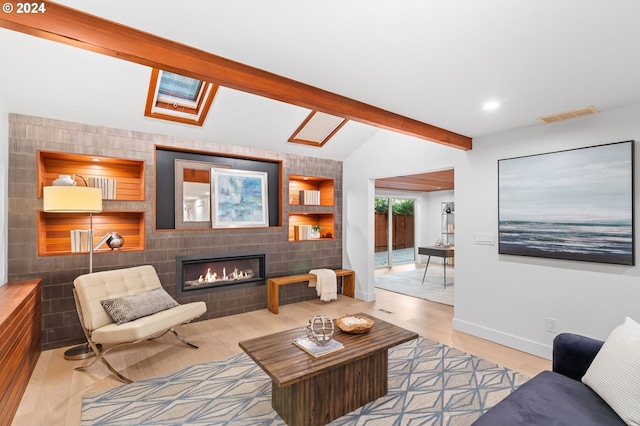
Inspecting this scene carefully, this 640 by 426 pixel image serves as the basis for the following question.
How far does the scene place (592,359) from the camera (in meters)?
1.92

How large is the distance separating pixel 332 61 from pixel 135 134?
9.37ft

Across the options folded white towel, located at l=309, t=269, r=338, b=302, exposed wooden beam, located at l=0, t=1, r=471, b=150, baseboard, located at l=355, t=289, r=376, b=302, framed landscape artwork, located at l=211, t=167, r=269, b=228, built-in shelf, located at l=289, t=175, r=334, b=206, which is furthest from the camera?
built-in shelf, located at l=289, t=175, r=334, b=206

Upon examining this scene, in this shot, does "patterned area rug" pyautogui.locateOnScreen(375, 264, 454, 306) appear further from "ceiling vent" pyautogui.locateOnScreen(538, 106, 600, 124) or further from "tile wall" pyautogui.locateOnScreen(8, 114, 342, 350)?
"ceiling vent" pyautogui.locateOnScreen(538, 106, 600, 124)

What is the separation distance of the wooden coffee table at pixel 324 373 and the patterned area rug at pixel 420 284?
3023 millimetres

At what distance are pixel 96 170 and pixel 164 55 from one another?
279 centimetres

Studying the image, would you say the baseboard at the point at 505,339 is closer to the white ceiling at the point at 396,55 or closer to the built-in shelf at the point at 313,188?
the white ceiling at the point at 396,55

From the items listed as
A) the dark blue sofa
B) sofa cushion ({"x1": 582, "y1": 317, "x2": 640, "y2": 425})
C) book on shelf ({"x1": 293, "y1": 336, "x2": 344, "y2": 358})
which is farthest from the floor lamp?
sofa cushion ({"x1": 582, "y1": 317, "x2": 640, "y2": 425})

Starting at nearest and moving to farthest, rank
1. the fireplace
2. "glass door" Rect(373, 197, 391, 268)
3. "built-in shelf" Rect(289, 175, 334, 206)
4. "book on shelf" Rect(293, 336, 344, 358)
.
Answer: "book on shelf" Rect(293, 336, 344, 358) → the fireplace → "built-in shelf" Rect(289, 175, 334, 206) → "glass door" Rect(373, 197, 391, 268)

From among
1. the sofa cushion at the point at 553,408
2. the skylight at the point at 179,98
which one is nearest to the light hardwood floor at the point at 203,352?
the sofa cushion at the point at 553,408

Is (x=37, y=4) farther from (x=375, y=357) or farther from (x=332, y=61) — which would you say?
(x=375, y=357)

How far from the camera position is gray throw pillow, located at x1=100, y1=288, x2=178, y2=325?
9.66 feet

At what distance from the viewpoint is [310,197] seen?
5.43 m

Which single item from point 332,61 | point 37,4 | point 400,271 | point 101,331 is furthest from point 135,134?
point 400,271

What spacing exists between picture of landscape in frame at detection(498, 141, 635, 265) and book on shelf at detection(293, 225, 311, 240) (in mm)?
2883
